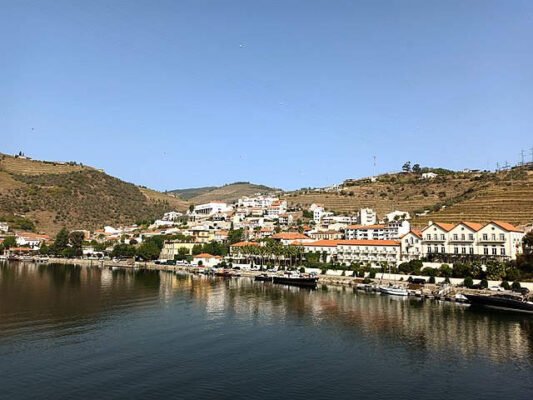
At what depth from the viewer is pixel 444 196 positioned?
121625 mm

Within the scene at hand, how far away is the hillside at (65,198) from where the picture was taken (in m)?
152

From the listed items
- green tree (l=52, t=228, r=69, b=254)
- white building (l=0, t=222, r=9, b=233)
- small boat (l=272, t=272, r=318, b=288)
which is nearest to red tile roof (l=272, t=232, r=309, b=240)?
small boat (l=272, t=272, r=318, b=288)

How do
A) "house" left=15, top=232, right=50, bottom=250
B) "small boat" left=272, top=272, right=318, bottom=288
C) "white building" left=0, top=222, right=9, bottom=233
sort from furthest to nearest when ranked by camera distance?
"white building" left=0, top=222, right=9, bottom=233, "house" left=15, top=232, right=50, bottom=250, "small boat" left=272, top=272, right=318, bottom=288

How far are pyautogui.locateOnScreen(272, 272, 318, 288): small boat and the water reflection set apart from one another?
2427 mm

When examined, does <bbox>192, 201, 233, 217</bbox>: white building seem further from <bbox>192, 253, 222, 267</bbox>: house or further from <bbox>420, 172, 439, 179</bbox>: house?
<bbox>420, 172, 439, 179</bbox>: house

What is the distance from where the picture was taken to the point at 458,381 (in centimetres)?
2553

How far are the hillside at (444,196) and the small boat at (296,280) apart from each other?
28715 millimetres

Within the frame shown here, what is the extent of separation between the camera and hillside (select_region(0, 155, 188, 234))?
497 ft

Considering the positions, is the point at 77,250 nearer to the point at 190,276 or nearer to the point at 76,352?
the point at 190,276

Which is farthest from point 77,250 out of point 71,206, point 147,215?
point 147,215

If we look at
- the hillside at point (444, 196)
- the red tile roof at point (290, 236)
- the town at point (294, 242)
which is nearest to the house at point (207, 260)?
the town at point (294, 242)

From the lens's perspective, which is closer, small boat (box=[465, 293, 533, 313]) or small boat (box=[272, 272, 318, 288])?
small boat (box=[465, 293, 533, 313])

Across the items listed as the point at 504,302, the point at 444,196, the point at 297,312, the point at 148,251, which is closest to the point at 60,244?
the point at 148,251

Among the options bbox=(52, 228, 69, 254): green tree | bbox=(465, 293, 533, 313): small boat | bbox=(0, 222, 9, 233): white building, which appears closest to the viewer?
bbox=(465, 293, 533, 313): small boat
